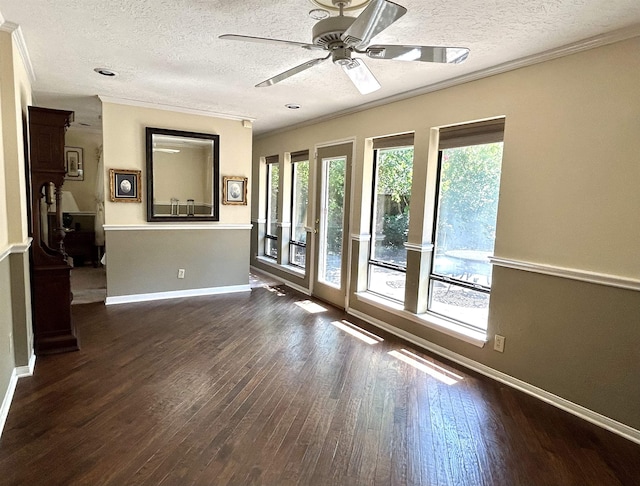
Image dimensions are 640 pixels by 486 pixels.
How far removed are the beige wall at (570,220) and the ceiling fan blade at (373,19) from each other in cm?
163

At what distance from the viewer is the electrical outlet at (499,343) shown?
118 inches

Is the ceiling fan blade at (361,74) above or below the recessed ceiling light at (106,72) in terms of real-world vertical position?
below

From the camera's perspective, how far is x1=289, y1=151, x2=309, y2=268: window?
5750 millimetres

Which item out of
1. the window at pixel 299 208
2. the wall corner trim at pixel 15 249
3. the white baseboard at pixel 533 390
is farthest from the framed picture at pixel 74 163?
the white baseboard at pixel 533 390

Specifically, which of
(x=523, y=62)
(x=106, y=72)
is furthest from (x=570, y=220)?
(x=106, y=72)

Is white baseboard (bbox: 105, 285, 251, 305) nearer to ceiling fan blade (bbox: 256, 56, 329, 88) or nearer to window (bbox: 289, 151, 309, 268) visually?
window (bbox: 289, 151, 309, 268)

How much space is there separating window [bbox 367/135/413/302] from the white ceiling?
59 cm

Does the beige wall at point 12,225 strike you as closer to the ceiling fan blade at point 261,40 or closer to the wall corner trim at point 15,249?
the wall corner trim at point 15,249

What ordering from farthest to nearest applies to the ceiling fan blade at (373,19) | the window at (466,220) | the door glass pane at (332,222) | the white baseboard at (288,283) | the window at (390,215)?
A: the white baseboard at (288,283) → the door glass pane at (332,222) → the window at (390,215) → the window at (466,220) → the ceiling fan blade at (373,19)

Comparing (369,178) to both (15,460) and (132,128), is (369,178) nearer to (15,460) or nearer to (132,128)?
(132,128)

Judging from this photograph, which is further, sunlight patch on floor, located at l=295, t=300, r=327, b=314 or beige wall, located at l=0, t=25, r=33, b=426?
sunlight patch on floor, located at l=295, t=300, r=327, b=314

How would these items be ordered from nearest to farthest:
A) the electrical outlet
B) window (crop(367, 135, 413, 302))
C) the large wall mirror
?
the electrical outlet < window (crop(367, 135, 413, 302)) < the large wall mirror

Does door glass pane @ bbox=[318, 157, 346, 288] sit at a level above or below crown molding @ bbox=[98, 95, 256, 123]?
below

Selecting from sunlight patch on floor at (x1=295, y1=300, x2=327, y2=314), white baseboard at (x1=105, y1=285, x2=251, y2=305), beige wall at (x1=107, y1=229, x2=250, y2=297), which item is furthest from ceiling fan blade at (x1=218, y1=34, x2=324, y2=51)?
white baseboard at (x1=105, y1=285, x2=251, y2=305)
